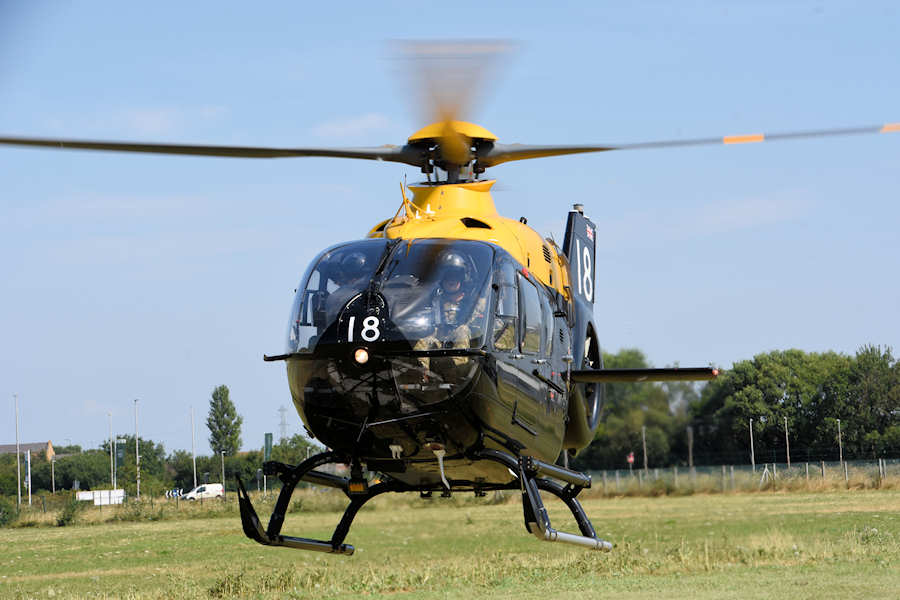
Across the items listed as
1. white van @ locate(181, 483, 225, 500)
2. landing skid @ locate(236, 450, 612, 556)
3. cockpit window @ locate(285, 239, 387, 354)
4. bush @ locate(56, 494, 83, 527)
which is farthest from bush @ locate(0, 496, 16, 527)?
cockpit window @ locate(285, 239, 387, 354)

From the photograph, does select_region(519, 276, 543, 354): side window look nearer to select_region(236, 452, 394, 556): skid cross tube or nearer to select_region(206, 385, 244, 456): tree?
select_region(236, 452, 394, 556): skid cross tube

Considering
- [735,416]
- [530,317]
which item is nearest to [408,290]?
[530,317]

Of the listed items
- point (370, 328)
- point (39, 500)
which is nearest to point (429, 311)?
point (370, 328)

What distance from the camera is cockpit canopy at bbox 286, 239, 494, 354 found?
952cm

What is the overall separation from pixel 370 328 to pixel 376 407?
0.70 meters

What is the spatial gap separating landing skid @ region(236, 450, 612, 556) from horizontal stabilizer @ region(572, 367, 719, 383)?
1.29m

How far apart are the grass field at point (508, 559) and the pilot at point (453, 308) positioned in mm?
11941

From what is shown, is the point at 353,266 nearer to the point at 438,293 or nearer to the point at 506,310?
the point at 438,293

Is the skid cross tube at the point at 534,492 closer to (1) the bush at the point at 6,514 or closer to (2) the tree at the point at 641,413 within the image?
(2) the tree at the point at 641,413

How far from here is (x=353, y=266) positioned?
1002cm

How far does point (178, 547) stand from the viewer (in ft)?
104

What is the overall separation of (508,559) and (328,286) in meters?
16.3

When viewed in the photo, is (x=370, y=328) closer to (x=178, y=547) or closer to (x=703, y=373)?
(x=703, y=373)

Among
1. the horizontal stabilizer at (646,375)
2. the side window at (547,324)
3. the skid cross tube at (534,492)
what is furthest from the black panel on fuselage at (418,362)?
the horizontal stabilizer at (646,375)
